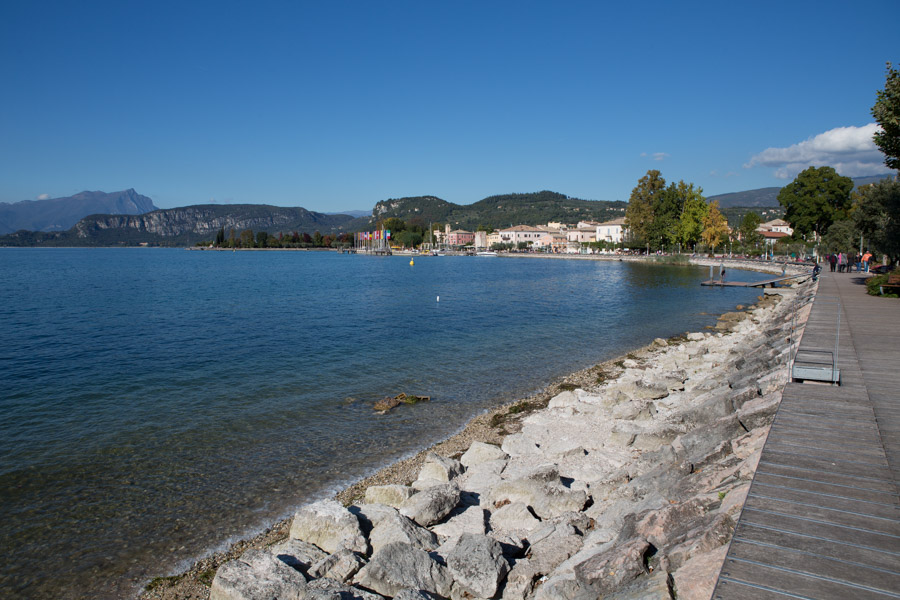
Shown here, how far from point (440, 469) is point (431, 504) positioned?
162 cm

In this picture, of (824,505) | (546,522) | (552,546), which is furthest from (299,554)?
(824,505)

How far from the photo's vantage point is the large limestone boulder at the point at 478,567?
569cm

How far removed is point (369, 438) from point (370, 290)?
133ft

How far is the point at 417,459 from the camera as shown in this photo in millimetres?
10828

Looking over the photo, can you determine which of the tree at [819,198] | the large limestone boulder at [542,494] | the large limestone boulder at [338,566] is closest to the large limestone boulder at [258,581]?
the large limestone boulder at [338,566]

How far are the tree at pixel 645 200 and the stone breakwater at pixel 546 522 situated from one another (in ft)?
299

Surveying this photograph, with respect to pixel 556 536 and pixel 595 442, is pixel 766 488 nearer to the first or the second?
pixel 556 536

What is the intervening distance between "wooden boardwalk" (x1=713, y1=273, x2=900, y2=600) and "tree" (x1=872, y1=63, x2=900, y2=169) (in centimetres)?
1743

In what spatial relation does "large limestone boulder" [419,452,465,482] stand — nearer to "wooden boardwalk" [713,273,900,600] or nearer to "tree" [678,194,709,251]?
"wooden boardwalk" [713,273,900,600]

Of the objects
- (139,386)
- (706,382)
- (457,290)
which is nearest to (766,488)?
(706,382)

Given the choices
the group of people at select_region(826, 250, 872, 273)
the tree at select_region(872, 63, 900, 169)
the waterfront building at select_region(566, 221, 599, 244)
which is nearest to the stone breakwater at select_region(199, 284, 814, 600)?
the tree at select_region(872, 63, 900, 169)

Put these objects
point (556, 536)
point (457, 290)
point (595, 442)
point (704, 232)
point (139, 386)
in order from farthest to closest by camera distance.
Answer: point (704, 232) < point (457, 290) < point (139, 386) < point (595, 442) < point (556, 536)

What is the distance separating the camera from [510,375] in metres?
17.9

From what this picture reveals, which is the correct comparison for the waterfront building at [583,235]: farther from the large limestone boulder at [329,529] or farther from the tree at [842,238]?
the large limestone boulder at [329,529]
